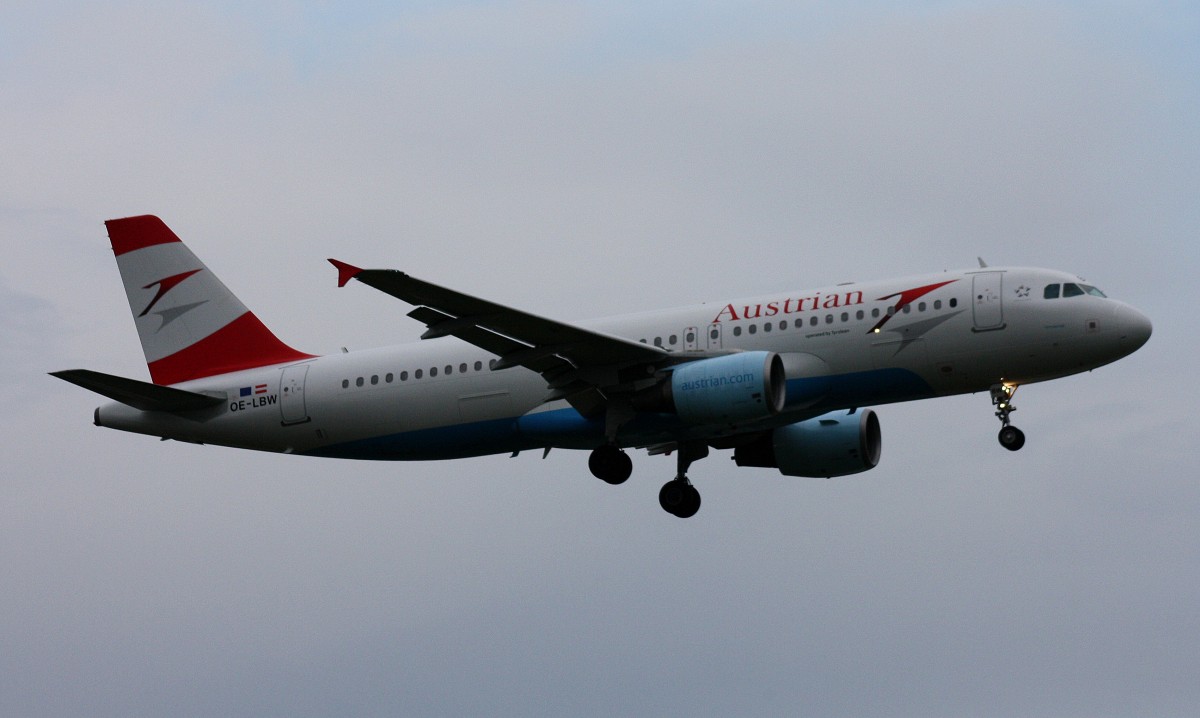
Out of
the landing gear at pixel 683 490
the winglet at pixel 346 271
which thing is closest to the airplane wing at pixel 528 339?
the winglet at pixel 346 271

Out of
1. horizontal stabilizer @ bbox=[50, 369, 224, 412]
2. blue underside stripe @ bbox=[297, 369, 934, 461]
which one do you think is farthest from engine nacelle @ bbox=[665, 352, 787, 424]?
horizontal stabilizer @ bbox=[50, 369, 224, 412]

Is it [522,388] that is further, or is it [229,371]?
[229,371]

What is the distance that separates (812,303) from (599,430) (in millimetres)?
5378

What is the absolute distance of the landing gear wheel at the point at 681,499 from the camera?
124 ft

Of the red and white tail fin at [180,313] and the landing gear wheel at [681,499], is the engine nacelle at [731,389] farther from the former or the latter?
the red and white tail fin at [180,313]

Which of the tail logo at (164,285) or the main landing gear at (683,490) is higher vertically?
the tail logo at (164,285)

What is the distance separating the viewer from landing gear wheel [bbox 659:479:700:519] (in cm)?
3794

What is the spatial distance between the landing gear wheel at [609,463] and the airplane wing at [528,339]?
0.97 meters

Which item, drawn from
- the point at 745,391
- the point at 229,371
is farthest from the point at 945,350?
the point at 229,371

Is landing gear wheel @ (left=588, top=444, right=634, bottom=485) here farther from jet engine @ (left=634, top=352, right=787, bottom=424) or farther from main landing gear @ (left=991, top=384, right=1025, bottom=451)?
main landing gear @ (left=991, top=384, right=1025, bottom=451)

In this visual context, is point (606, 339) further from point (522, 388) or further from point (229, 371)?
point (229, 371)

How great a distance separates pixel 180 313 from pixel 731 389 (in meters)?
15.5

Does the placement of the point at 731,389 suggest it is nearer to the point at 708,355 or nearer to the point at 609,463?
the point at 708,355

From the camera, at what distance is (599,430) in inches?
1379
